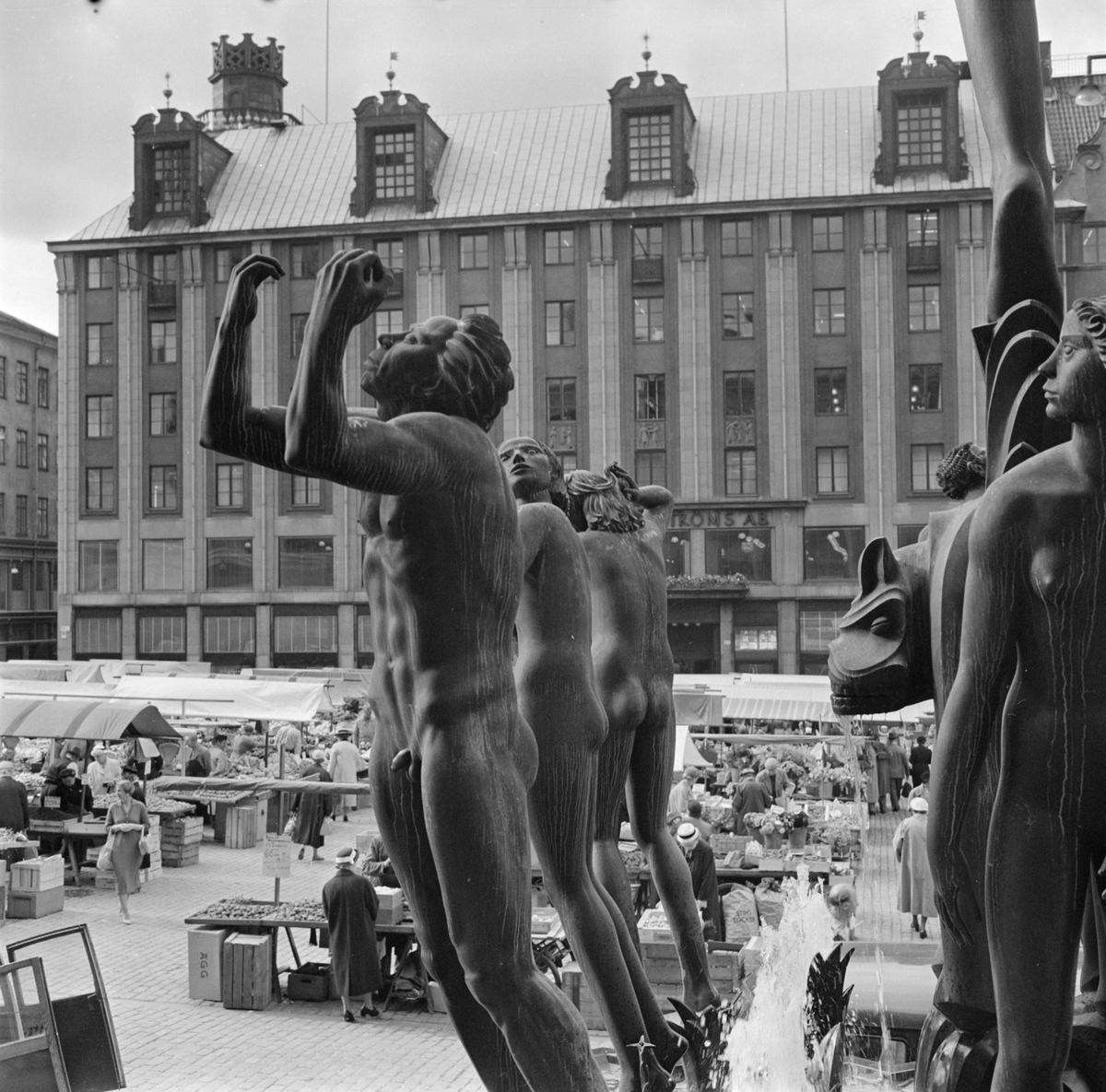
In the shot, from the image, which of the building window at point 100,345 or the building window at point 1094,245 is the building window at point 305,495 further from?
the building window at point 1094,245

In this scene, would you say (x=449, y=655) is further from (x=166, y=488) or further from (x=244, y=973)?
(x=166, y=488)

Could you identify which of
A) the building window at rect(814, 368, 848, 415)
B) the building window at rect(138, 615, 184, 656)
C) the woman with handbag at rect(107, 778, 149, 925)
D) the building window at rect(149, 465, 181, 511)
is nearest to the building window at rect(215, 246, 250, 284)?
the building window at rect(149, 465, 181, 511)

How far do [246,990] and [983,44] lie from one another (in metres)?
10.1

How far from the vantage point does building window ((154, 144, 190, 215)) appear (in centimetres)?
4547

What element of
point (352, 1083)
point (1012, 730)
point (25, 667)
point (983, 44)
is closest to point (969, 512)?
point (1012, 730)

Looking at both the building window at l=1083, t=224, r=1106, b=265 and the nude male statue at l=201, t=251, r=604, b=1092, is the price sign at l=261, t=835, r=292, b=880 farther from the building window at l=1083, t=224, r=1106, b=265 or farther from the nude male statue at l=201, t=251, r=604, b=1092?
the building window at l=1083, t=224, r=1106, b=265

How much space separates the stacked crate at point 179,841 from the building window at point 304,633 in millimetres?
26439

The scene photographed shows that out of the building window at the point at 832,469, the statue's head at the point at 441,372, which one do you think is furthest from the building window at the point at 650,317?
the statue's head at the point at 441,372

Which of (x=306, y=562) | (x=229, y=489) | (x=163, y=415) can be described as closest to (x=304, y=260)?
(x=163, y=415)

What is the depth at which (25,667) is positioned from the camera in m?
28.4

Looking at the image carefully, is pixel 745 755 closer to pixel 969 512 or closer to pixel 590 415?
pixel 969 512

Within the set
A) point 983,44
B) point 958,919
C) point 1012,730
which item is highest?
point 983,44

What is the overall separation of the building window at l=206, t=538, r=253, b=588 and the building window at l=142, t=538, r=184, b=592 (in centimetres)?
118

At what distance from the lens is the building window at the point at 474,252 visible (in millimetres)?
43719
